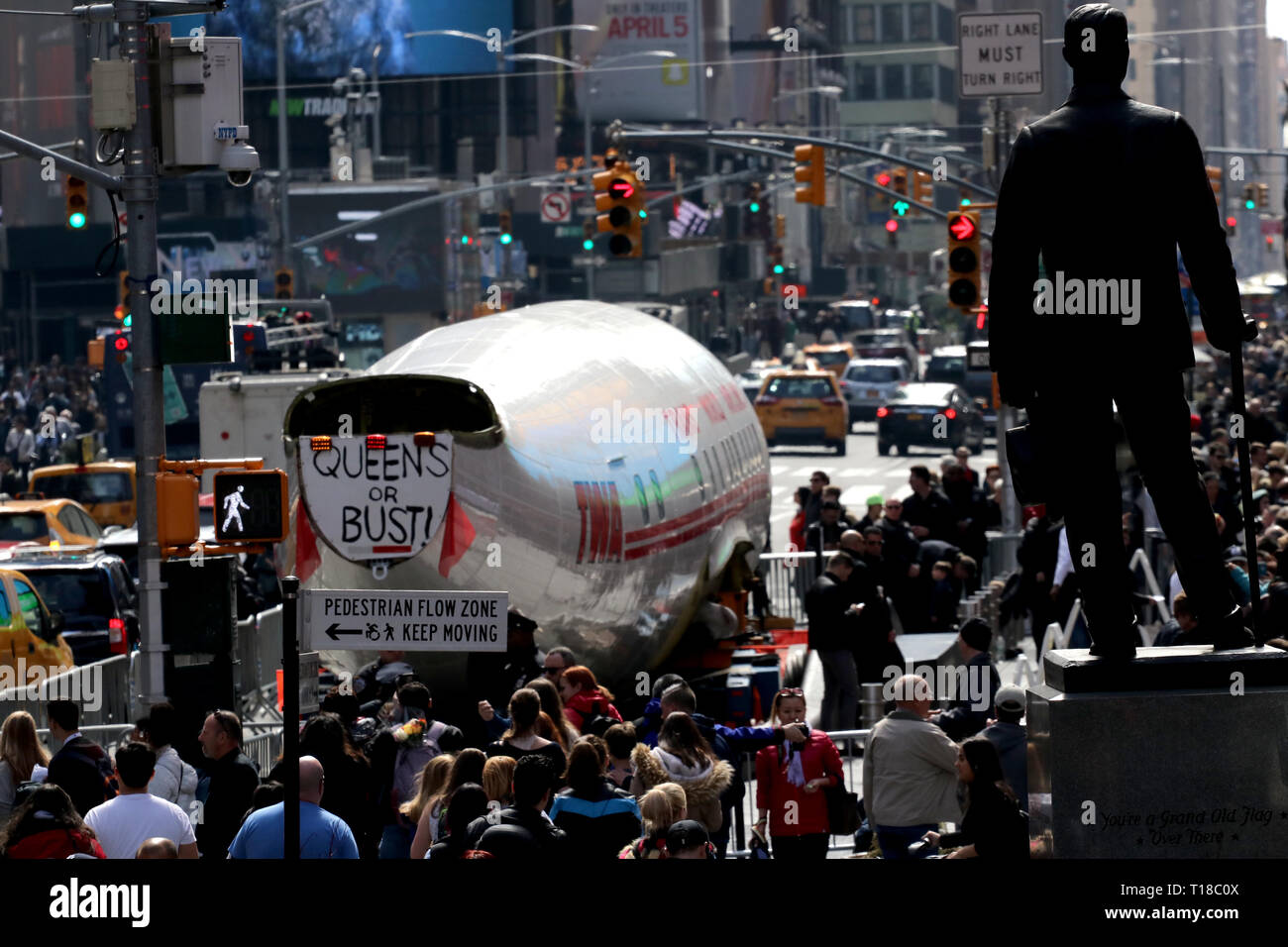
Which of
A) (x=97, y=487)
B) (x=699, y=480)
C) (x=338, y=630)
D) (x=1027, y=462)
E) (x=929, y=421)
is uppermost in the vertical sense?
(x=1027, y=462)

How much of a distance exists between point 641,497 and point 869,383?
132ft

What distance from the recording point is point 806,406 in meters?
51.6

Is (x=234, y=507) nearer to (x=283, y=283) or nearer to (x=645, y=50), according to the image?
(x=283, y=283)

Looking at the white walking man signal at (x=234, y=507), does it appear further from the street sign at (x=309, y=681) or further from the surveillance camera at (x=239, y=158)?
the street sign at (x=309, y=681)

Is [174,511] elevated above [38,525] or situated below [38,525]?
above

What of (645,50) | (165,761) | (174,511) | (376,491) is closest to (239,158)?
(174,511)

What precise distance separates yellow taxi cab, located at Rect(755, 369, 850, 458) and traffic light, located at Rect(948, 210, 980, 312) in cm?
2440

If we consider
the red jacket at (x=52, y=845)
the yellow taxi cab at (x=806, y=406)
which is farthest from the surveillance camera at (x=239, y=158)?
the yellow taxi cab at (x=806, y=406)

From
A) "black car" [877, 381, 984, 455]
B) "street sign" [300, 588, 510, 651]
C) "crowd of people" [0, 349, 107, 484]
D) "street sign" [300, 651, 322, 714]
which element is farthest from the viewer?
"black car" [877, 381, 984, 455]

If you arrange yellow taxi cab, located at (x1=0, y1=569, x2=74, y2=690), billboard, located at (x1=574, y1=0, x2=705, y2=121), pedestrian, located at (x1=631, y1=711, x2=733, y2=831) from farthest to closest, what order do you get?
1. billboard, located at (x1=574, y1=0, x2=705, y2=121)
2. yellow taxi cab, located at (x1=0, y1=569, x2=74, y2=690)
3. pedestrian, located at (x1=631, y1=711, x2=733, y2=831)

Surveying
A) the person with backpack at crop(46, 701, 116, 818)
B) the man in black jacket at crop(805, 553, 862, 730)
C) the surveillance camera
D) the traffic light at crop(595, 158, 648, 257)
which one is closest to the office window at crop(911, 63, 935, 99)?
the traffic light at crop(595, 158, 648, 257)

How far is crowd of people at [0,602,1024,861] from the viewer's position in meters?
9.36

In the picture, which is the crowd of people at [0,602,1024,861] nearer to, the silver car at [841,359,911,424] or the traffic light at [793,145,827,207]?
the traffic light at [793,145,827,207]

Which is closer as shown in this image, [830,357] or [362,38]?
[830,357]
